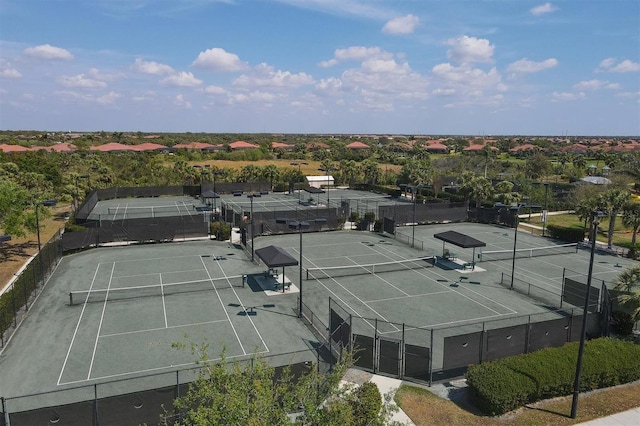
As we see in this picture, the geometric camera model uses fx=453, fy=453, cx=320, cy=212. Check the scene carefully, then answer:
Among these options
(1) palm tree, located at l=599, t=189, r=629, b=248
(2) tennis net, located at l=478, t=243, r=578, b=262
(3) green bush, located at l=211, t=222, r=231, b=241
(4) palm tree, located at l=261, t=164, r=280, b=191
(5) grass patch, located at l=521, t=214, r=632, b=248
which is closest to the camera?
(2) tennis net, located at l=478, t=243, r=578, b=262

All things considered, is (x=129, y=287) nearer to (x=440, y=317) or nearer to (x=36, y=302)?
(x=36, y=302)

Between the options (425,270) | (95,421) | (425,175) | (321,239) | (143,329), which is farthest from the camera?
(425,175)

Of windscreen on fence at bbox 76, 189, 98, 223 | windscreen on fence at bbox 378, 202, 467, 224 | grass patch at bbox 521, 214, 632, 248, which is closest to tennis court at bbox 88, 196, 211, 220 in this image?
windscreen on fence at bbox 76, 189, 98, 223

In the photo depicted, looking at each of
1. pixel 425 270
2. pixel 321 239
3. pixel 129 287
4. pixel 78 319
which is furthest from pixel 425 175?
pixel 78 319

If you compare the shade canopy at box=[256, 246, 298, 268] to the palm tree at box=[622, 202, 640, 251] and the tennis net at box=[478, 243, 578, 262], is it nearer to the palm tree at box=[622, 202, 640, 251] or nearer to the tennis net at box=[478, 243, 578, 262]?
the tennis net at box=[478, 243, 578, 262]

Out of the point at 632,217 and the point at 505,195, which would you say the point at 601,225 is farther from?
the point at 632,217

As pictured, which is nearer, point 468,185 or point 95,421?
point 95,421
